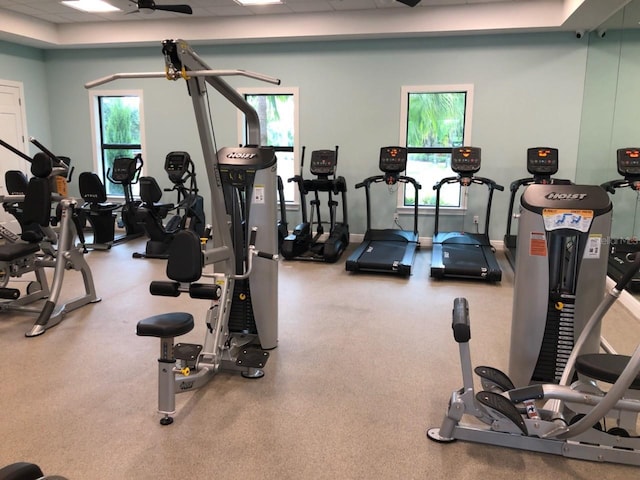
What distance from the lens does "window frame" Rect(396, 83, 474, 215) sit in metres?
6.99

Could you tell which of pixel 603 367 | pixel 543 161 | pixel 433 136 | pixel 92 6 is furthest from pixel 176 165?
pixel 603 367

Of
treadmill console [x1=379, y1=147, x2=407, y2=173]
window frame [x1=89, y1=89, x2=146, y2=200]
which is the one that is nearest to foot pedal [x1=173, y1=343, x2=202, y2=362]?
treadmill console [x1=379, y1=147, x2=407, y2=173]

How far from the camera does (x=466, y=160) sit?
20.4 ft

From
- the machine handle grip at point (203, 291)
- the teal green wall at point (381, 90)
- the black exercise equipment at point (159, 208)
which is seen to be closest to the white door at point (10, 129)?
the teal green wall at point (381, 90)

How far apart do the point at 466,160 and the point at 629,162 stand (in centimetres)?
175

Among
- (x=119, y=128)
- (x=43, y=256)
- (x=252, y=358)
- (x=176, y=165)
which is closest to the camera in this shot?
(x=252, y=358)

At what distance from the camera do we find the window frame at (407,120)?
275 inches

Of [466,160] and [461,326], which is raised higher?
[466,160]

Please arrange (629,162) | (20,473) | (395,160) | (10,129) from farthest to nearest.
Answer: (10,129)
(395,160)
(629,162)
(20,473)

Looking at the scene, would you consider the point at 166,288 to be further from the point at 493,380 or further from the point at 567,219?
the point at 567,219

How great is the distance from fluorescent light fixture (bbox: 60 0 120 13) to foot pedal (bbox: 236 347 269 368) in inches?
217

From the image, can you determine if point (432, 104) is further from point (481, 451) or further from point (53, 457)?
point (53, 457)

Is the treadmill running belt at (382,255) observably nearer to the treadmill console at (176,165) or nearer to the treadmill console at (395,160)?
the treadmill console at (395,160)

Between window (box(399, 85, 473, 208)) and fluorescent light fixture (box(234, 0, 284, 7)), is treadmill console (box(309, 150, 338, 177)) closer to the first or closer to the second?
window (box(399, 85, 473, 208))
